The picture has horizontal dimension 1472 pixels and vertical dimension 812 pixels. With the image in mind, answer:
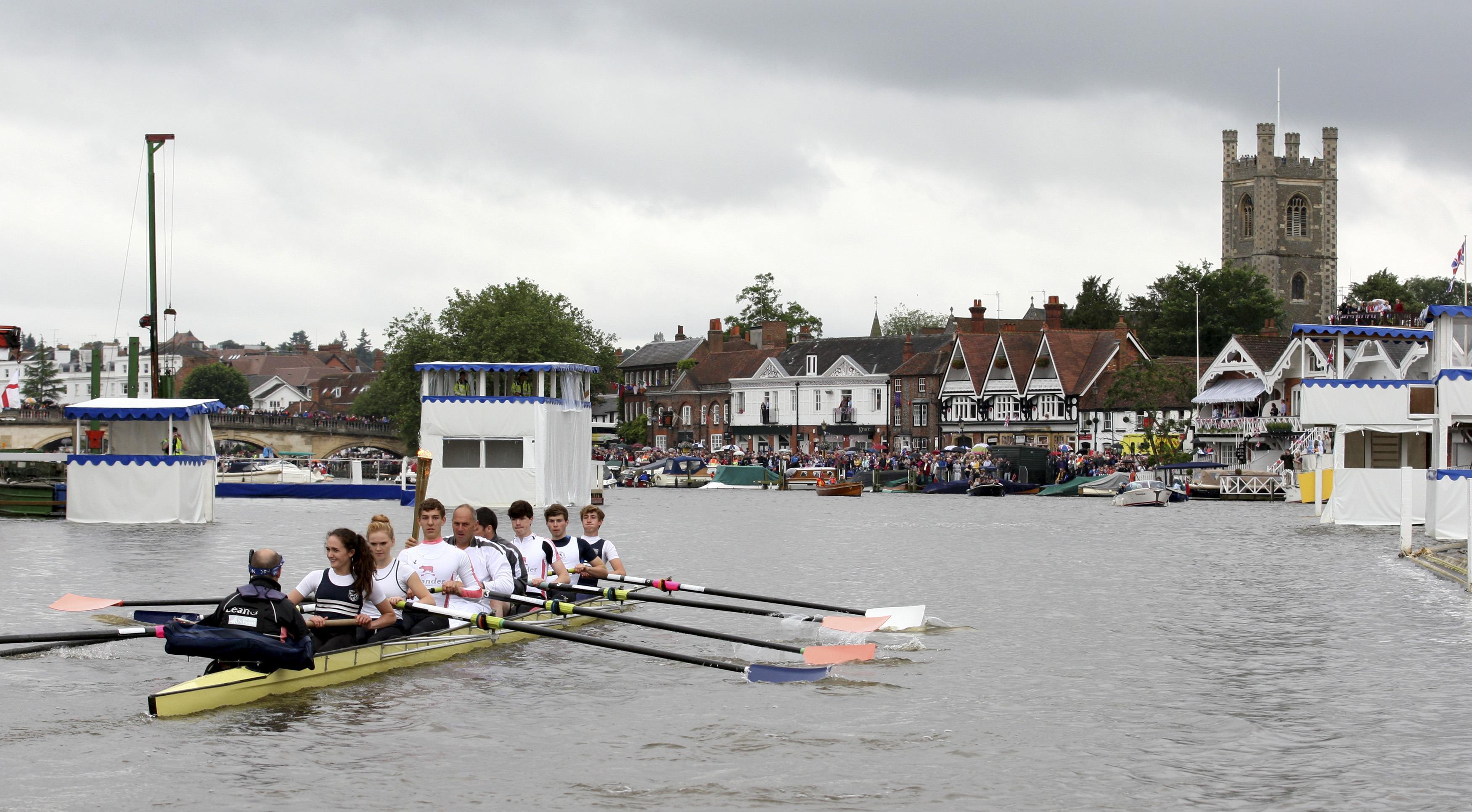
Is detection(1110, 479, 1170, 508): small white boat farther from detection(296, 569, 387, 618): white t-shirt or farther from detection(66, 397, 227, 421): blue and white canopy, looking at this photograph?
detection(296, 569, 387, 618): white t-shirt

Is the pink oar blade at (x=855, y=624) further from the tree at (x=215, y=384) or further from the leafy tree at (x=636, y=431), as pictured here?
the tree at (x=215, y=384)

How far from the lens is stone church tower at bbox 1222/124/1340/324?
135m

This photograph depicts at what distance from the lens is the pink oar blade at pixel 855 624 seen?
1836 cm

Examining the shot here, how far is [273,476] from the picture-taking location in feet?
240

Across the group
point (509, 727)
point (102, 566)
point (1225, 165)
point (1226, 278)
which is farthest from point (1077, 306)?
point (509, 727)

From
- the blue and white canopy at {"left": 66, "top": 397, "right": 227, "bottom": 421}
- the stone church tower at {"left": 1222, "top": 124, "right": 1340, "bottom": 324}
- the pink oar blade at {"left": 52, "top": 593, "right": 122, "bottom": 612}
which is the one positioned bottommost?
the pink oar blade at {"left": 52, "top": 593, "right": 122, "bottom": 612}

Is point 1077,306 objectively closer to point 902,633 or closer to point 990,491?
point 990,491

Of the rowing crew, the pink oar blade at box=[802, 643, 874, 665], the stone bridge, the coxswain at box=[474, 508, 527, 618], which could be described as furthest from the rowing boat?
the stone bridge

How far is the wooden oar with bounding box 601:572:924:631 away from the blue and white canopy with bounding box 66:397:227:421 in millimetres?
21237

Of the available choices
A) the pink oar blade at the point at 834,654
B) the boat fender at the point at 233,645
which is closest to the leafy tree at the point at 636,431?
the pink oar blade at the point at 834,654

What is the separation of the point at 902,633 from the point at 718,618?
127 inches

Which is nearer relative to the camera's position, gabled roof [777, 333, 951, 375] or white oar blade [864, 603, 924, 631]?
white oar blade [864, 603, 924, 631]

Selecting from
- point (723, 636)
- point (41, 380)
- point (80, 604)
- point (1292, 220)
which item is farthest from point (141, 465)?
point (41, 380)

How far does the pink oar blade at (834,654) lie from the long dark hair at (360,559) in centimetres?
449
